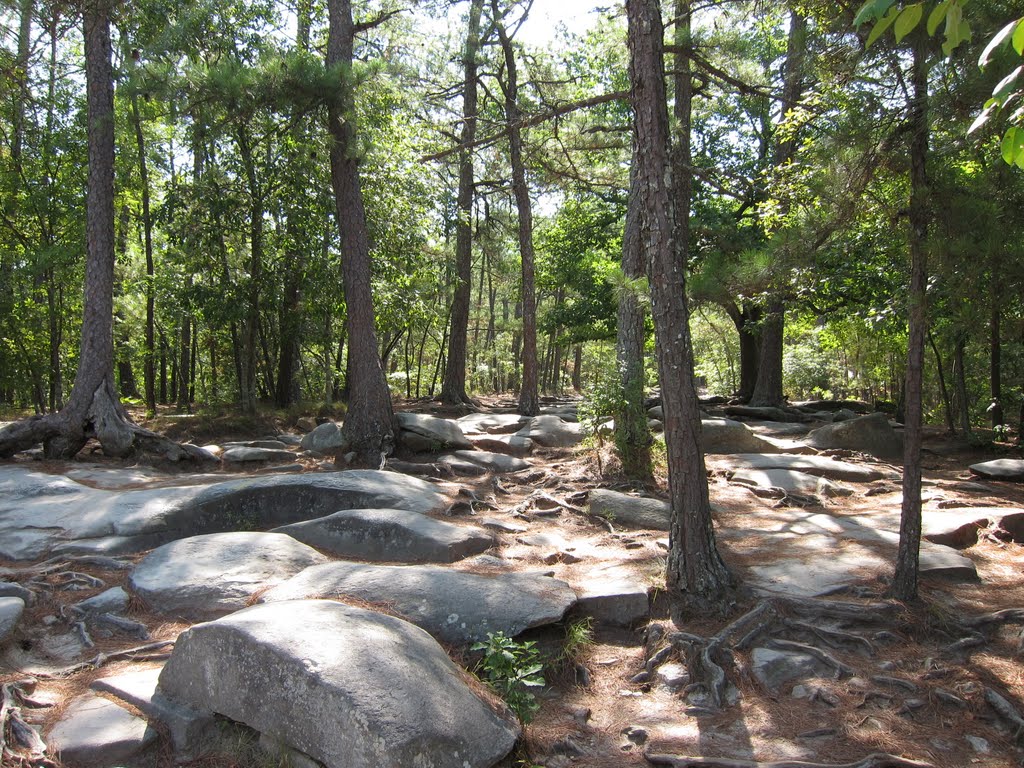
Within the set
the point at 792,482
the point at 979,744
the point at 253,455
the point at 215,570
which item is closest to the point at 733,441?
the point at 792,482

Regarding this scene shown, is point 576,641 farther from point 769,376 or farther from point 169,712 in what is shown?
point 769,376

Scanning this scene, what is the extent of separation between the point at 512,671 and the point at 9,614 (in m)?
3.11

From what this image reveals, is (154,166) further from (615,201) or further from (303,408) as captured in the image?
(615,201)

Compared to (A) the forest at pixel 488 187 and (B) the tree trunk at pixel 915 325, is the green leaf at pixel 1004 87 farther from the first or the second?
(B) the tree trunk at pixel 915 325

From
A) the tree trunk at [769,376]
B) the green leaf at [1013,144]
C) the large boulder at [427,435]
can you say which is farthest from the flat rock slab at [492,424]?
the green leaf at [1013,144]

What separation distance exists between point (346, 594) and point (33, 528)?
11.7 feet

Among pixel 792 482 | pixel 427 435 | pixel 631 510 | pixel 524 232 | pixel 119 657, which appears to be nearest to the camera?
pixel 119 657

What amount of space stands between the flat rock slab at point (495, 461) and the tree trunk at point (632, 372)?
6.43ft

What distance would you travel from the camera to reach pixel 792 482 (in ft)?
31.6

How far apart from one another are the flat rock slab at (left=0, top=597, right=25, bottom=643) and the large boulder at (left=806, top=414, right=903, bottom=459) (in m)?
11.6

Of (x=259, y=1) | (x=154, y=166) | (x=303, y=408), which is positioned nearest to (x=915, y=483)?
(x=303, y=408)

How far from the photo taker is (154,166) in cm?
1997

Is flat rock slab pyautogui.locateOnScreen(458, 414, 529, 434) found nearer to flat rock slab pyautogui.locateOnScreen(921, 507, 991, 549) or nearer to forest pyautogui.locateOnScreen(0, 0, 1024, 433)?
forest pyautogui.locateOnScreen(0, 0, 1024, 433)

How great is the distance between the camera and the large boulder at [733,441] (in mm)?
12117
